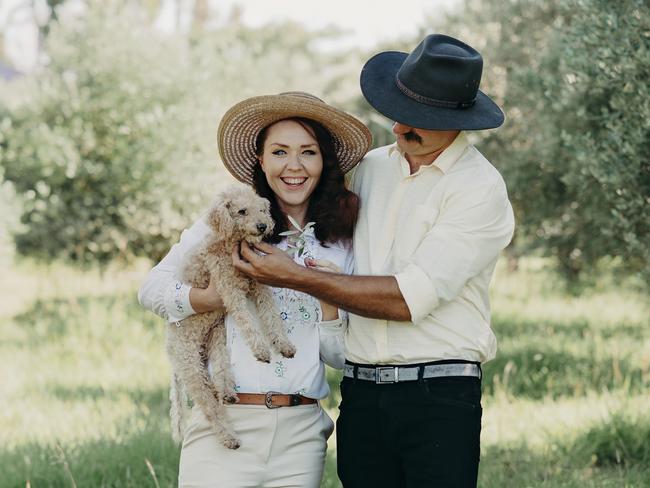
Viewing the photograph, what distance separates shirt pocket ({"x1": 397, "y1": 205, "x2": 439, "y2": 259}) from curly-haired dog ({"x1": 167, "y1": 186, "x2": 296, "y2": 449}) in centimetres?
57

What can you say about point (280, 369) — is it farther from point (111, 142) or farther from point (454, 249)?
point (111, 142)

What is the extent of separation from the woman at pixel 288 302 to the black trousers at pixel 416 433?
0.27 m

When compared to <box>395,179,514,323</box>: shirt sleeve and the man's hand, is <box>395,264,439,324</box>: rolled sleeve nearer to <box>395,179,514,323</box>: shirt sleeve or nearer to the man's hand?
<box>395,179,514,323</box>: shirt sleeve

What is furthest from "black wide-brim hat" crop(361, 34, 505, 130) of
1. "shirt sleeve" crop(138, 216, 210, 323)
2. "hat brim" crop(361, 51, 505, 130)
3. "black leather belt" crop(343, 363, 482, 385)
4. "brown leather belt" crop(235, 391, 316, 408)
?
"brown leather belt" crop(235, 391, 316, 408)

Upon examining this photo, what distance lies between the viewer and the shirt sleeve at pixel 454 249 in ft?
11.9

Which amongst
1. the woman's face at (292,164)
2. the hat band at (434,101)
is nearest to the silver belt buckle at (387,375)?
the woman's face at (292,164)

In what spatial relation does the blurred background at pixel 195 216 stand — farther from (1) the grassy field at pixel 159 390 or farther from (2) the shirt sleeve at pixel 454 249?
(2) the shirt sleeve at pixel 454 249

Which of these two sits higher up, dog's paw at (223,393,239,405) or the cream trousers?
dog's paw at (223,393,239,405)

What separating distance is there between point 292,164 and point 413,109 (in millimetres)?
664

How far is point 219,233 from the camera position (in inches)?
158

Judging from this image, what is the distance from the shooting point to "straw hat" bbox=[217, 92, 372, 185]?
164 inches

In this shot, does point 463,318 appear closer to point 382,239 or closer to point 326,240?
point 382,239

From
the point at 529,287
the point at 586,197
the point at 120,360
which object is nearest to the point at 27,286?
the point at 120,360

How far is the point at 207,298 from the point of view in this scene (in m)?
4.05
